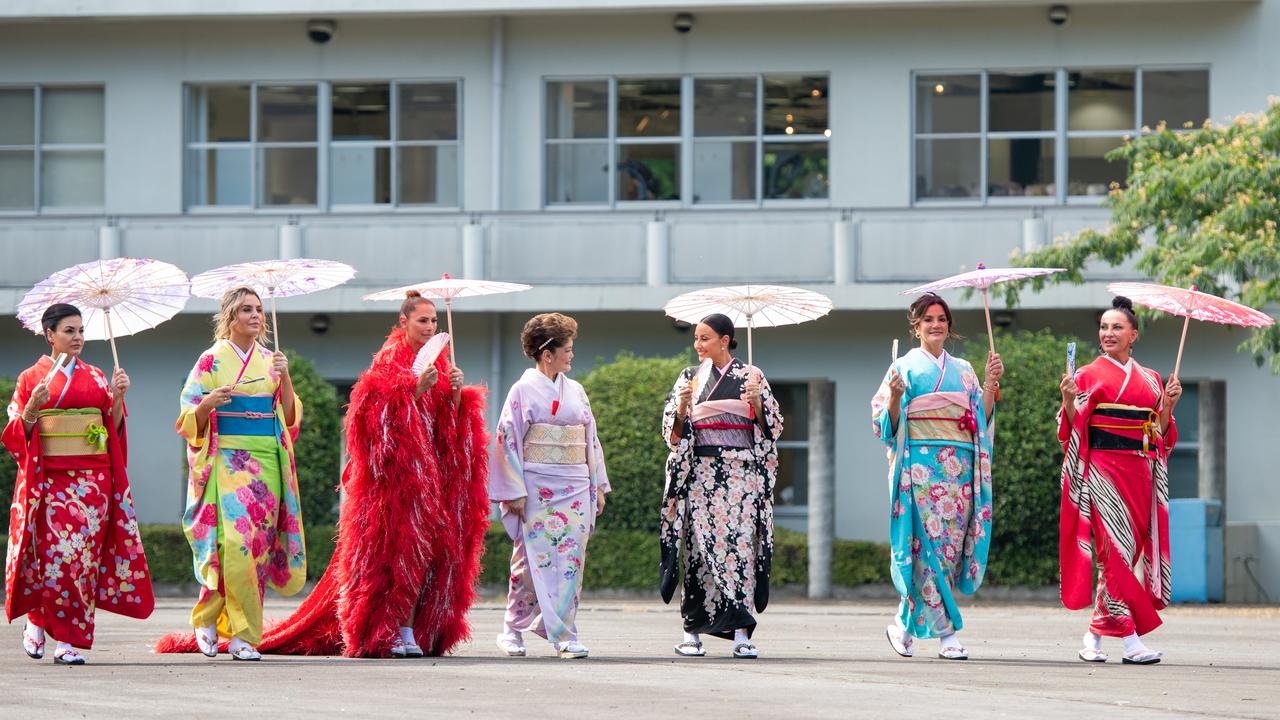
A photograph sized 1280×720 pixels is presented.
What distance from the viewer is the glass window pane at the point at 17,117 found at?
24.8 meters

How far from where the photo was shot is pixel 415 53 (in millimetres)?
24203

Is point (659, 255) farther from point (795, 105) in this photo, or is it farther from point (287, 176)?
point (287, 176)

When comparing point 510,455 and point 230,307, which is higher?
point 230,307

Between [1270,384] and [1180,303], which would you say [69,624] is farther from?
[1270,384]

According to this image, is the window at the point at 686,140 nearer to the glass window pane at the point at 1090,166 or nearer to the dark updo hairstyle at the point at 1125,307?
the glass window pane at the point at 1090,166

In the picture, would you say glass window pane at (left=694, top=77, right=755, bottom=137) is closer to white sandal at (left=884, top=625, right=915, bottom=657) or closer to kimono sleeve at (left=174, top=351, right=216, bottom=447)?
white sandal at (left=884, top=625, right=915, bottom=657)

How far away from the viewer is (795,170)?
78.4 ft

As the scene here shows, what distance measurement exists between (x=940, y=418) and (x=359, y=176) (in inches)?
566

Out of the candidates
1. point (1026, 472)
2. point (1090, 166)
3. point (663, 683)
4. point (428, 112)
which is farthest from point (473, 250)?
point (663, 683)

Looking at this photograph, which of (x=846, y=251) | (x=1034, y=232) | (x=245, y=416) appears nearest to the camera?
(x=245, y=416)

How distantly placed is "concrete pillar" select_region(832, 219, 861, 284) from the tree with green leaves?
3067mm

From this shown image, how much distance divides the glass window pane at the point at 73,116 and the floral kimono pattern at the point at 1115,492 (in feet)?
55.3

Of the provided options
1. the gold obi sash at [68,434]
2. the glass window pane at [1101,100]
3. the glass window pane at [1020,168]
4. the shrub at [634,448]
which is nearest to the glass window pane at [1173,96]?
the glass window pane at [1101,100]

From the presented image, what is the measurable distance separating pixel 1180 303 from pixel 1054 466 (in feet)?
27.4
